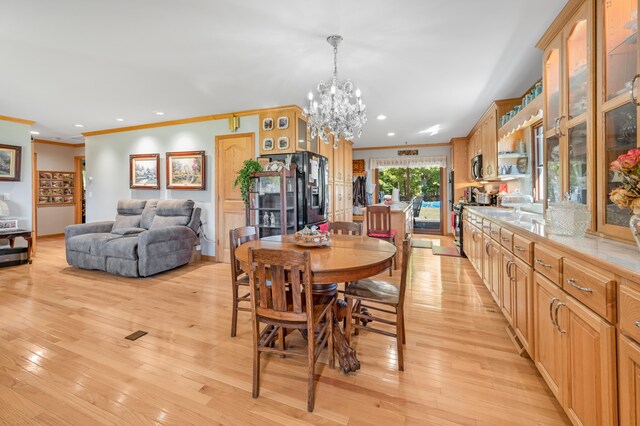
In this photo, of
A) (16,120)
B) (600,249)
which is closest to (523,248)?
(600,249)

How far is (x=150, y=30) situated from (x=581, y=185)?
3564mm

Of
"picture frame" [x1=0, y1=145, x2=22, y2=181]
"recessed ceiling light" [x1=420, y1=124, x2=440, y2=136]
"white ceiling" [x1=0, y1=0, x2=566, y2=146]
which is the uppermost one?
"recessed ceiling light" [x1=420, y1=124, x2=440, y2=136]

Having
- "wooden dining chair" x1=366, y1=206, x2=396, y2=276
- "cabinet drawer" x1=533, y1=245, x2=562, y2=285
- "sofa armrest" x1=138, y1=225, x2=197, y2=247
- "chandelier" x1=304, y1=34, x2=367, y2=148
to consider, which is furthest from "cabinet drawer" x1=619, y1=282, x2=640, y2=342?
"sofa armrest" x1=138, y1=225, x2=197, y2=247

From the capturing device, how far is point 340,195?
679cm

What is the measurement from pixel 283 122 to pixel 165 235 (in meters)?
2.47

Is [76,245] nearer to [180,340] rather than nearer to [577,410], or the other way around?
[180,340]

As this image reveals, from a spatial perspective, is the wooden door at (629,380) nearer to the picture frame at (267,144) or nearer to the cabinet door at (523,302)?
the cabinet door at (523,302)

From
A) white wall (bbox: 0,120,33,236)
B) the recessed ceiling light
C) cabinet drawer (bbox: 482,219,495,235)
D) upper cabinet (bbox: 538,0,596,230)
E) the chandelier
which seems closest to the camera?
upper cabinet (bbox: 538,0,596,230)

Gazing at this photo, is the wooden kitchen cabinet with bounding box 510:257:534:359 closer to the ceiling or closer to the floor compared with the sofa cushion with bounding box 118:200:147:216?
closer to the floor

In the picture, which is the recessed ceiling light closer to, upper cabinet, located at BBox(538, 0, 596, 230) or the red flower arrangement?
upper cabinet, located at BBox(538, 0, 596, 230)

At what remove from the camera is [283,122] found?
4.64 m

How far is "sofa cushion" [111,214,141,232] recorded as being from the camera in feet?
17.1

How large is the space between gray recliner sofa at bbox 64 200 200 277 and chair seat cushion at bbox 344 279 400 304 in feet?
10.7

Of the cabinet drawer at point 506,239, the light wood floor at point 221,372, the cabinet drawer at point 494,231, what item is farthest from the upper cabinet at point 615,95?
the light wood floor at point 221,372
